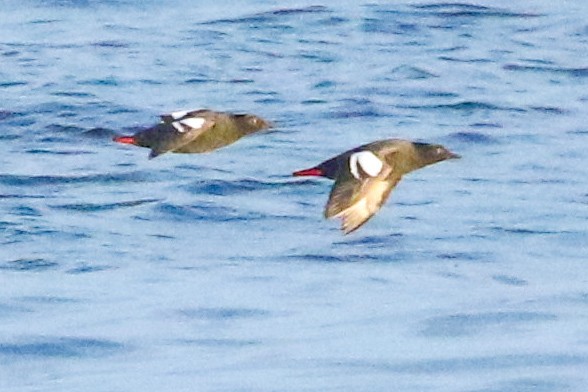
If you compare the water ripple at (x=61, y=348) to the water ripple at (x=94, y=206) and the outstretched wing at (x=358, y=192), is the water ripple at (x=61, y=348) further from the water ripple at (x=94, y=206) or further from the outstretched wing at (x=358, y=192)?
the water ripple at (x=94, y=206)

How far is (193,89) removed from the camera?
16984 millimetres

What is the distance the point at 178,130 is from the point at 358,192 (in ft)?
4.34

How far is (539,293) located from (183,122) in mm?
2016

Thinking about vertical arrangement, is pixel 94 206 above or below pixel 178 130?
below

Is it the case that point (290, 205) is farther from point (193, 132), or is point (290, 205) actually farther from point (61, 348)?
point (61, 348)

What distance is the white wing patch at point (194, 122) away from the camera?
10.7 m

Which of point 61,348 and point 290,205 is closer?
point 61,348

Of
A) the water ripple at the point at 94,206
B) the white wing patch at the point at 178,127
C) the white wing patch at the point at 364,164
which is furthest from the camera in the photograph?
the water ripple at the point at 94,206

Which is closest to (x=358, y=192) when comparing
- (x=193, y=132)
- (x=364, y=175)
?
(x=364, y=175)

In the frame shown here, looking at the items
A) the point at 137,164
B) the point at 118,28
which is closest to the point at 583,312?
the point at 137,164

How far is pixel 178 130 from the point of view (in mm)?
10602

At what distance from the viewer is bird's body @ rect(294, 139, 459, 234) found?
9523 millimetres

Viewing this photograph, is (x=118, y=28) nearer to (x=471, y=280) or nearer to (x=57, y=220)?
(x=57, y=220)

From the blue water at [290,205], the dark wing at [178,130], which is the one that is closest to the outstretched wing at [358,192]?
the blue water at [290,205]
